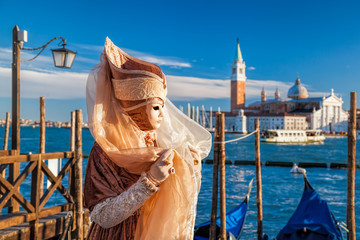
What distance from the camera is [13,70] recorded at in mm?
3553

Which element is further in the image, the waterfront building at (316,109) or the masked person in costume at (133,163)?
the waterfront building at (316,109)

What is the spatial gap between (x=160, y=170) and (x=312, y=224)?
514cm

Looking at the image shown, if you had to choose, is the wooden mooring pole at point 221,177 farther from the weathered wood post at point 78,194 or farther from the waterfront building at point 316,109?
the waterfront building at point 316,109

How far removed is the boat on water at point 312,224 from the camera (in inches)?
216

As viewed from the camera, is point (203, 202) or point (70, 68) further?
point (203, 202)

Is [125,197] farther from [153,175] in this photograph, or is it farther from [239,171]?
[239,171]

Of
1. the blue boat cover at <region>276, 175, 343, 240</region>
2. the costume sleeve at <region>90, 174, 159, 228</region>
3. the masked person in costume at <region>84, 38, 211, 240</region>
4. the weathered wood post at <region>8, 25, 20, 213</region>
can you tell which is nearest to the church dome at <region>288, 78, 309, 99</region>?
the blue boat cover at <region>276, 175, 343, 240</region>

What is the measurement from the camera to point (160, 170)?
3.70 ft

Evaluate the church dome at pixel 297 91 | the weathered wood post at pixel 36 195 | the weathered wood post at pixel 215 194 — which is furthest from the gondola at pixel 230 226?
the church dome at pixel 297 91

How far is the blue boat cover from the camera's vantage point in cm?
549

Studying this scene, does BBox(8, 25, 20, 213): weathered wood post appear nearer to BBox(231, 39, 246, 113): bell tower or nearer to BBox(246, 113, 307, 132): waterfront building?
BBox(246, 113, 307, 132): waterfront building

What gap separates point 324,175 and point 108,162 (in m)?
17.7

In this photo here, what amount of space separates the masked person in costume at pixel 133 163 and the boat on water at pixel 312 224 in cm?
485

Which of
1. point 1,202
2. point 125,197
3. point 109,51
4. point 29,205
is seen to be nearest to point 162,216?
point 125,197
